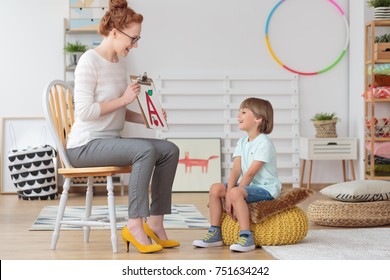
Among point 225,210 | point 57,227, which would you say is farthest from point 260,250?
point 57,227

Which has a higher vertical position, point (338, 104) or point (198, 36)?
point (198, 36)

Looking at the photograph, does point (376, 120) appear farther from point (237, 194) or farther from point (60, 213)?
point (60, 213)

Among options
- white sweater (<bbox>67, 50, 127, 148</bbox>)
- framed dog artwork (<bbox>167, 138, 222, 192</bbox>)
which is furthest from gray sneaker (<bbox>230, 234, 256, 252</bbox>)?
framed dog artwork (<bbox>167, 138, 222, 192</bbox>)

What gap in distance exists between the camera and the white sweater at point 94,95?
3691mm

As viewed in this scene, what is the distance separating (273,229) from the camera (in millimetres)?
3857

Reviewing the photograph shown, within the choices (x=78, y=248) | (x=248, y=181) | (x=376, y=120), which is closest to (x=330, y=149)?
(x=376, y=120)

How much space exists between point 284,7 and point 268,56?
470 millimetres

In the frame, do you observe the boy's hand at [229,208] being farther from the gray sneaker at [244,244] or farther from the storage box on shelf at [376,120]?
the storage box on shelf at [376,120]

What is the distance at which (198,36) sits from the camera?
7.48 meters

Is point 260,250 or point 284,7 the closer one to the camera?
point 260,250

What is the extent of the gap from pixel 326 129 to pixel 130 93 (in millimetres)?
3757

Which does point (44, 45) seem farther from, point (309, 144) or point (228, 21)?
point (309, 144)

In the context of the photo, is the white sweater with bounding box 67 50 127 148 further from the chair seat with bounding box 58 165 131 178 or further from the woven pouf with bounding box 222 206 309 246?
the woven pouf with bounding box 222 206 309 246

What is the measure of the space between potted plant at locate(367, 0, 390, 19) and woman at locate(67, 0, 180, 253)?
348cm
